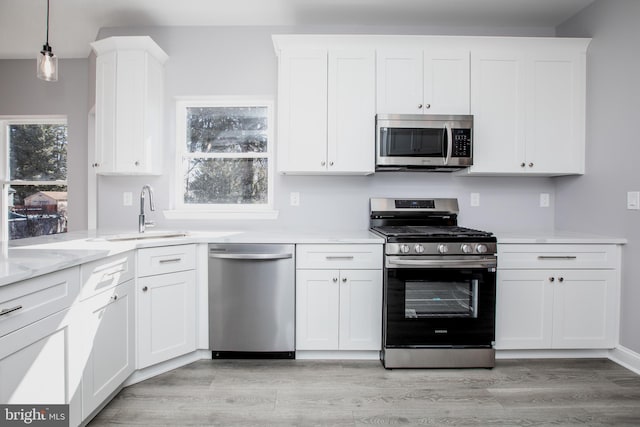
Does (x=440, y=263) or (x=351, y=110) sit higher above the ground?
(x=351, y=110)

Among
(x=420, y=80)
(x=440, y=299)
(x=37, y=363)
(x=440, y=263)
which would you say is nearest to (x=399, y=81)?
(x=420, y=80)

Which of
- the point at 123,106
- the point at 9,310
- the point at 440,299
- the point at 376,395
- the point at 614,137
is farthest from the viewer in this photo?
the point at 123,106

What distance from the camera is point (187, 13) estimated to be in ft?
9.35

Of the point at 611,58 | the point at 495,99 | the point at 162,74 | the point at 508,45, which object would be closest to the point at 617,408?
the point at 495,99

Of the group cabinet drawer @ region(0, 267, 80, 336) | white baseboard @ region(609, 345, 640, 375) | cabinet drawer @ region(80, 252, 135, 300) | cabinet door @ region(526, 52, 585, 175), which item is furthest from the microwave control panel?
cabinet drawer @ region(0, 267, 80, 336)

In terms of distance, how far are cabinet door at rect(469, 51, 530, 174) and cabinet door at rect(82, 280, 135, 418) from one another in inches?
105

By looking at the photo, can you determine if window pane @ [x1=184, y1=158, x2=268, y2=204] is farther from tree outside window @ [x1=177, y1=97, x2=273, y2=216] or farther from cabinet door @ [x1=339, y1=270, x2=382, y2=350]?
cabinet door @ [x1=339, y1=270, x2=382, y2=350]

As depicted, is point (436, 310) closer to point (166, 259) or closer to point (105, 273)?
point (166, 259)

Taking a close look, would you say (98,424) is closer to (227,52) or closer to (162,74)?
(162,74)

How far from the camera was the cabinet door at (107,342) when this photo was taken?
5.44 ft

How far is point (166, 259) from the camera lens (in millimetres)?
2271

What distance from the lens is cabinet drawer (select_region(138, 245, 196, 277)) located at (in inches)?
85.0

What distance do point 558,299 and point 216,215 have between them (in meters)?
2.81

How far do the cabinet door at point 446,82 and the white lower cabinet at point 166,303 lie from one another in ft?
7.13
